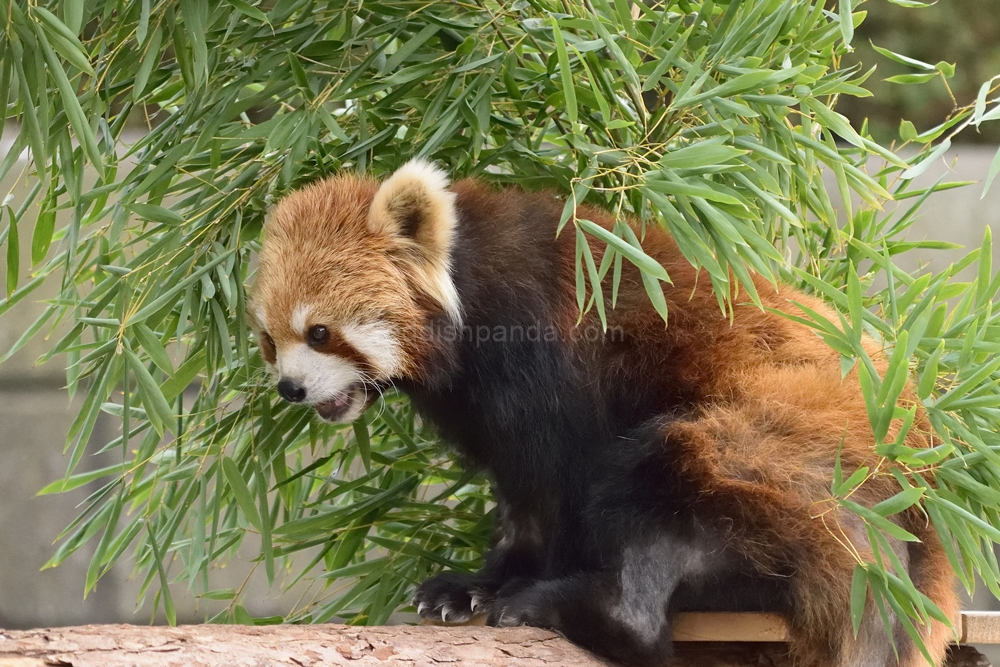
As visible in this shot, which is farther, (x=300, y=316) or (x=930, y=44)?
(x=930, y=44)

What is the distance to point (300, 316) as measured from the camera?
2.19m

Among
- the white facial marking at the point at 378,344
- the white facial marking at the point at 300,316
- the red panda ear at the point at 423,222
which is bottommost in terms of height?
the white facial marking at the point at 378,344

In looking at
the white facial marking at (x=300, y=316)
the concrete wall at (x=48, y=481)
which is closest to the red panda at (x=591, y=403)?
the white facial marking at (x=300, y=316)

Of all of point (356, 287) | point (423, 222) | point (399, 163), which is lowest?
point (356, 287)

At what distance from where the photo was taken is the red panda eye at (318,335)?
2.20 meters

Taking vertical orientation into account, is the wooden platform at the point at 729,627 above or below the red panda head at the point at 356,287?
below

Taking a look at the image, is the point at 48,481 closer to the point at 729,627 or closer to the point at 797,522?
the point at 729,627

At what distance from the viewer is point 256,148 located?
8.30 feet

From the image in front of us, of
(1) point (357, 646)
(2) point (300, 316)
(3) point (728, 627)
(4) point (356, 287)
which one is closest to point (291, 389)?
(2) point (300, 316)

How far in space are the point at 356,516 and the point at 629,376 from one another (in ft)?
3.15

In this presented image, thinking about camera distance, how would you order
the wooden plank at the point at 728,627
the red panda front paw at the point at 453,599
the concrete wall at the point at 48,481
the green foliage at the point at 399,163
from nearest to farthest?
the green foliage at the point at 399,163 < the wooden plank at the point at 728,627 < the red panda front paw at the point at 453,599 < the concrete wall at the point at 48,481

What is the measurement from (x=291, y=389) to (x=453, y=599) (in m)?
0.71

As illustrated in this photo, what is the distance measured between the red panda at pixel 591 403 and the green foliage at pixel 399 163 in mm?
105

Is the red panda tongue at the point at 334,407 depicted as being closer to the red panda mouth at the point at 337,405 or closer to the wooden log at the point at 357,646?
the red panda mouth at the point at 337,405
